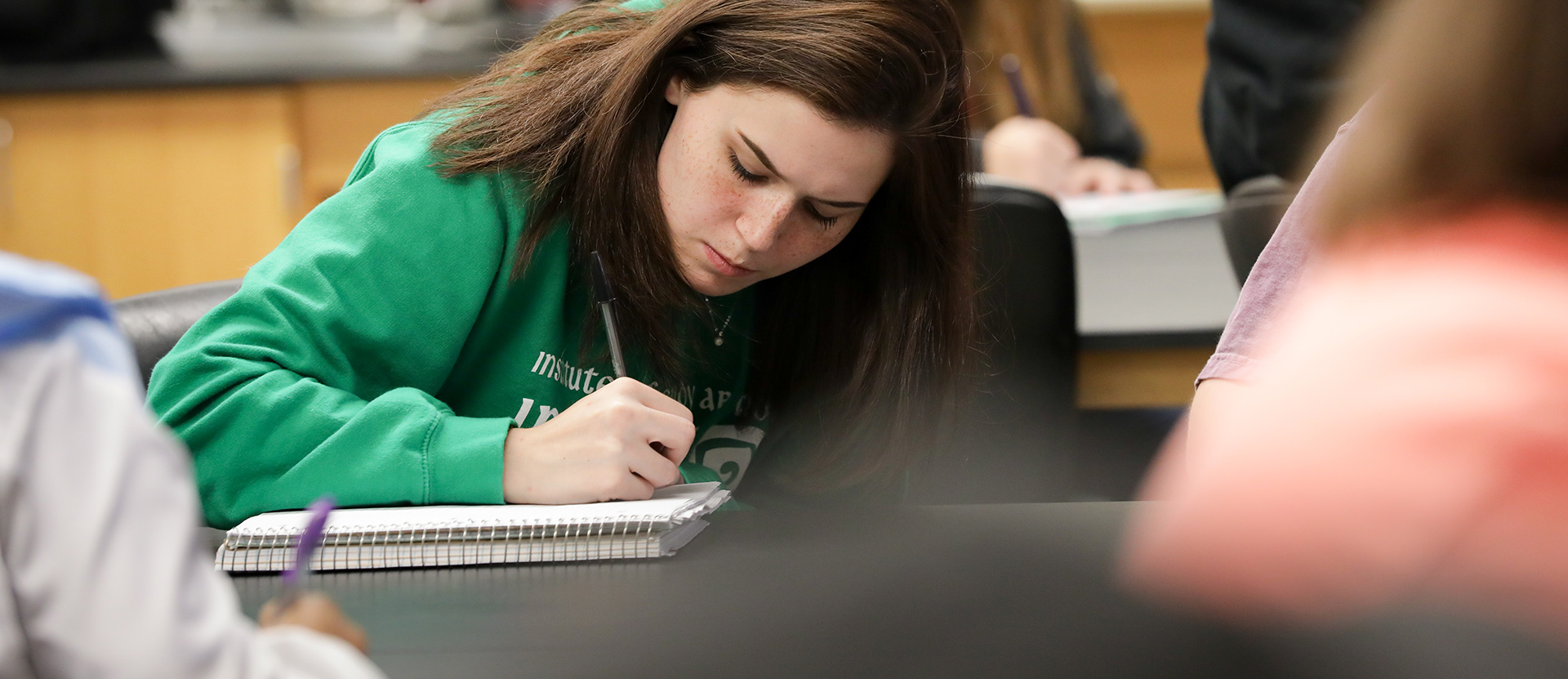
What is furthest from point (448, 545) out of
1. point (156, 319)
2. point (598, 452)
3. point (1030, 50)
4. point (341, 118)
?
point (341, 118)

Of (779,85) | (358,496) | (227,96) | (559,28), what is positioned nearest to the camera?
(358,496)

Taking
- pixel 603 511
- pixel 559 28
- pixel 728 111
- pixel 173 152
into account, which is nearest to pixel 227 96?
pixel 173 152

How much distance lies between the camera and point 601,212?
0.97 metres

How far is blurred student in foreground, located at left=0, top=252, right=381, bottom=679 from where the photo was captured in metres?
0.34

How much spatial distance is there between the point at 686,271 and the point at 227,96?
225 centimetres

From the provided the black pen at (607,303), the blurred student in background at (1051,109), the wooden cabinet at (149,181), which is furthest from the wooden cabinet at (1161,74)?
the black pen at (607,303)

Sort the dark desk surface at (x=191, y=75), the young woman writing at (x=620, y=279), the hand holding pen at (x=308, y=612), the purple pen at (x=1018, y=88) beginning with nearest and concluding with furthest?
the hand holding pen at (x=308, y=612), the young woman writing at (x=620, y=279), the purple pen at (x=1018, y=88), the dark desk surface at (x=191, y=75)

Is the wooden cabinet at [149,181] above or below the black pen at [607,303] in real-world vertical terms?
below

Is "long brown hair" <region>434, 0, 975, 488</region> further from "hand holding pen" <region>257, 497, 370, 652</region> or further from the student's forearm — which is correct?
"hand holding pen" <region>257, 497, 370, 652</region>

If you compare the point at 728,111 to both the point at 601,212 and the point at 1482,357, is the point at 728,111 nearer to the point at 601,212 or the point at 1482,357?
the point at 601,212

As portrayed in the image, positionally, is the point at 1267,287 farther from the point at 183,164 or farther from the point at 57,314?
the point at 183,164

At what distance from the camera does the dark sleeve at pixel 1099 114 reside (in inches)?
99.9

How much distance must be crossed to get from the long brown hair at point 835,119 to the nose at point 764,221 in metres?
0.07

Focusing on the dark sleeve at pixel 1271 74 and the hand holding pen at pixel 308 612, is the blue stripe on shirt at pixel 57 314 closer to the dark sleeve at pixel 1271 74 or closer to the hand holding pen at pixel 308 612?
the hand holding pen at pixel 308 612
